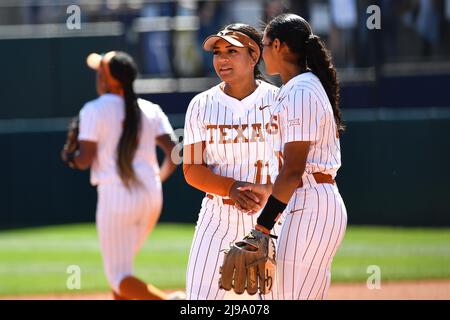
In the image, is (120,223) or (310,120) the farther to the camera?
(120,223)

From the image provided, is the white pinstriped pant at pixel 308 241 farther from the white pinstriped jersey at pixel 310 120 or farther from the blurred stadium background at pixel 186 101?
the blurred stadium background at pixel 186 101

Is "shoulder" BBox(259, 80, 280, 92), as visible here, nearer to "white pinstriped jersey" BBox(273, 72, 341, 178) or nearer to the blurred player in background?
the blurred player in background

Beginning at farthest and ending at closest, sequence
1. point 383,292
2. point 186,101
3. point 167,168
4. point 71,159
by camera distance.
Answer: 1. point 186,101
2. point 383,292
3. point 167,168
4. point 71,159

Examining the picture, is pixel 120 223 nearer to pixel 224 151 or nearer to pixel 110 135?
pixel 110 135

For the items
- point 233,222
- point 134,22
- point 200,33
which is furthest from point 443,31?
point 233,222

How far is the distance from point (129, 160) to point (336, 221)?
264 cm

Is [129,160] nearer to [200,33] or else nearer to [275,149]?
[275,149]

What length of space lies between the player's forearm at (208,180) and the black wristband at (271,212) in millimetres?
577

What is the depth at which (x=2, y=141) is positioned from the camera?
14609 mm

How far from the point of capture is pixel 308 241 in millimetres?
4543

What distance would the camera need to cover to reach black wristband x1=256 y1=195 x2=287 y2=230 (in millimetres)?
4430

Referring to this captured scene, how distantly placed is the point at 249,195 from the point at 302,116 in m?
0.69

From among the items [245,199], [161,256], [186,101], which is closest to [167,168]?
[245,199]

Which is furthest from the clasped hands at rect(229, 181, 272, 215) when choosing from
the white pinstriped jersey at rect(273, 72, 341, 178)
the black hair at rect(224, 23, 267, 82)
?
the black hair at rect(224, 23, 267, 82)
